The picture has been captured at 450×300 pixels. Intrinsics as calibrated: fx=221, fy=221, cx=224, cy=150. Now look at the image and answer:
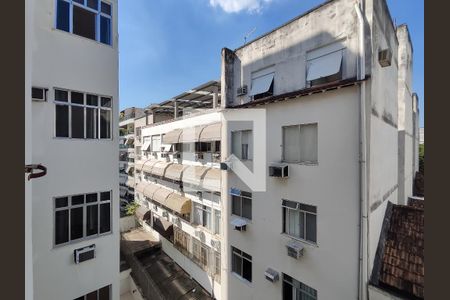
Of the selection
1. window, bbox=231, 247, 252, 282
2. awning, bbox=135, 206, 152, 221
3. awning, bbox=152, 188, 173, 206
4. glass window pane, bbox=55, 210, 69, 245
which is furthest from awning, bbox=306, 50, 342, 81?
awning, bbox=135, 206, 152, 221

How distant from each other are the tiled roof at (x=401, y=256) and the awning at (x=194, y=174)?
11.1 meters

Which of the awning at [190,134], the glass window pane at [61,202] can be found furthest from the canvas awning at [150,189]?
the glass window pane at [61,202]

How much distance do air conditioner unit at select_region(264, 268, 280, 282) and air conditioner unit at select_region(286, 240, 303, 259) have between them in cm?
157

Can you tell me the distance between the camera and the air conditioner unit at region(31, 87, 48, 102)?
6.73 meters

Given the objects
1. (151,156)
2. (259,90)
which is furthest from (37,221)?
(151,156)

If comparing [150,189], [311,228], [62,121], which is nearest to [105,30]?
[62,121]

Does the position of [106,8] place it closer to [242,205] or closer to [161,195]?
[242,205]

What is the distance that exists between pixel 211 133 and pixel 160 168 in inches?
386

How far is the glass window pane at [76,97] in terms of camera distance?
24.7ft

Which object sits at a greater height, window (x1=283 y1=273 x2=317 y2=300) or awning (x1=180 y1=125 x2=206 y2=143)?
awning (x1=180 y1=125 x2=206 y2=143)

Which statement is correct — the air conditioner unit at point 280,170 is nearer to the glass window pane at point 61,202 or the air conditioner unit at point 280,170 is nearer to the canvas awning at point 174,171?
the glass window pane at point 61,202

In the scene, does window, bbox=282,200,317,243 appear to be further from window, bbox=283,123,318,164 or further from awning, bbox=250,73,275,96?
awning, bbox=250,73,275,96

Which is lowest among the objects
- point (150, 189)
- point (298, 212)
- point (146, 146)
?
point (150, 189)

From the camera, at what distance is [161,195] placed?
829 inches
